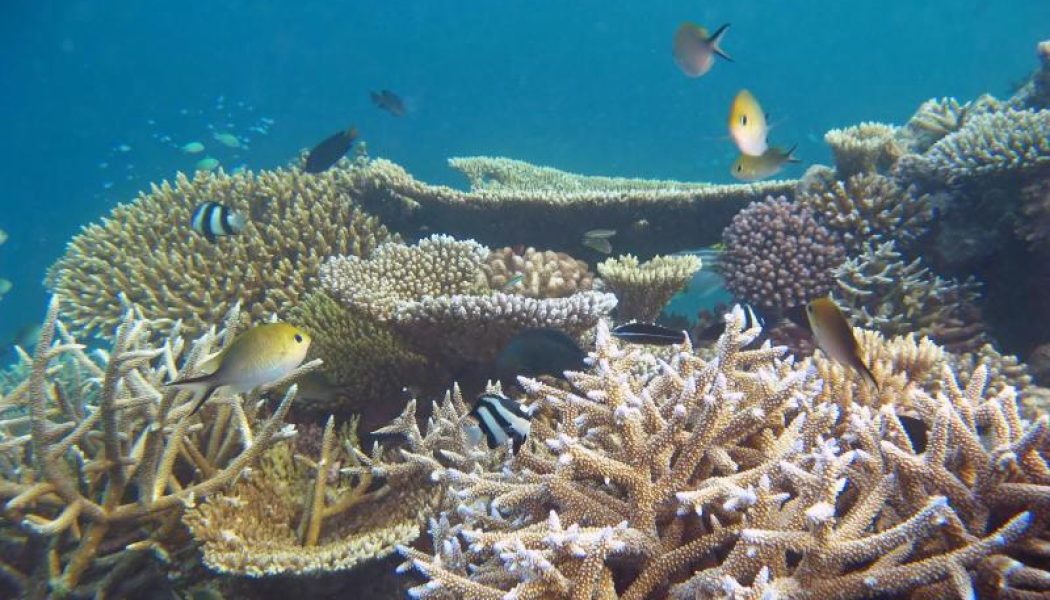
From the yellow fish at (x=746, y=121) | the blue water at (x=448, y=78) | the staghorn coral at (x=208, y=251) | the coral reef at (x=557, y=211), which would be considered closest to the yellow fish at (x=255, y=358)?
the staghorn coral at (x=208, y=251)

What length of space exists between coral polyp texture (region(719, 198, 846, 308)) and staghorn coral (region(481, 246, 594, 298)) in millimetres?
1403

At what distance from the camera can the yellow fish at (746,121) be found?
4230 mm

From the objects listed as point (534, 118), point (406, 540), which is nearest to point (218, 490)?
point (406, 540)

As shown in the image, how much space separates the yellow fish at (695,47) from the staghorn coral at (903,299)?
2.22 metres

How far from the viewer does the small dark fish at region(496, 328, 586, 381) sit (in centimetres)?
311

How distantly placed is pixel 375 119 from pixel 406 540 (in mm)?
65154

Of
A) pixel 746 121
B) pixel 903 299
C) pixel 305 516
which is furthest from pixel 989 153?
pixel 305 516

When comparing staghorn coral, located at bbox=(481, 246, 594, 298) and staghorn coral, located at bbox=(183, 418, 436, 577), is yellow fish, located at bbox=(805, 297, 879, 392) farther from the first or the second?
staghorn coral, located at bbox=(481, 246, 594, 298)

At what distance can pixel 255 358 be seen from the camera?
2.44 meters

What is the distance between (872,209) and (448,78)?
263ft

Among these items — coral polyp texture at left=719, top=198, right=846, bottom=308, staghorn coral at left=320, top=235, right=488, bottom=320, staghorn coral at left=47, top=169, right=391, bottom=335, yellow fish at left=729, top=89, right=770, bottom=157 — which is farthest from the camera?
staghorn coral at left=47, top=169, right=391, bottom=335

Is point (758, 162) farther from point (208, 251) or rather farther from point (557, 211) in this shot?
point (208, 251)

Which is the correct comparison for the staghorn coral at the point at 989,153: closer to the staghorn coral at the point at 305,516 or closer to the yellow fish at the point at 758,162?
the yellow fish at the point at 758,162

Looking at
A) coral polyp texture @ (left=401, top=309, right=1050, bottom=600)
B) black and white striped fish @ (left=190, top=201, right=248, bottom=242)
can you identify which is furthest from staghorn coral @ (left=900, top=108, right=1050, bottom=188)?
black and white striped fish @ (left=190, top=201, right=248, bottom=242)
